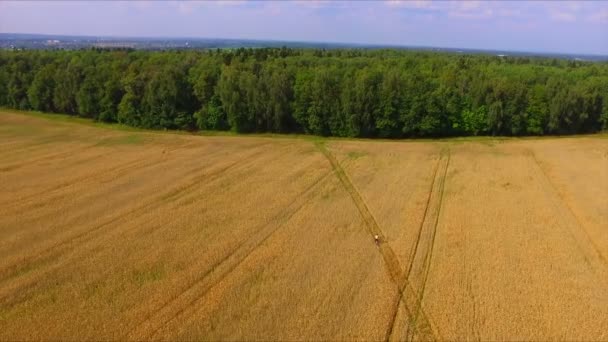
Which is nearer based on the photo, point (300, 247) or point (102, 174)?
point (300, 247)

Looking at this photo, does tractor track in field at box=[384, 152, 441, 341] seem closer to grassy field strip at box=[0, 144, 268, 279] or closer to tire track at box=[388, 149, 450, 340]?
tire track at box=[388, 149, 450, 340]

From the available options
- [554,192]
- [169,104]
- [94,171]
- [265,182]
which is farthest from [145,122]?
[554,192]

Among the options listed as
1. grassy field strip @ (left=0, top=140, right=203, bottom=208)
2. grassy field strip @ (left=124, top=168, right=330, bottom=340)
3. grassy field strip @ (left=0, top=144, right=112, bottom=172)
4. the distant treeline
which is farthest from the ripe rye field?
the distant treeline

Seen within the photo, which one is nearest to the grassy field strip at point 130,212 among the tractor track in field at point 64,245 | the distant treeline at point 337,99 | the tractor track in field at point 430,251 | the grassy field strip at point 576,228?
the tractor track in field at point 64,245

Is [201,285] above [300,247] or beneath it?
beneath

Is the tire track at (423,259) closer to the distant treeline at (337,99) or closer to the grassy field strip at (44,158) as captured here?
the distant treeline at (337,99)

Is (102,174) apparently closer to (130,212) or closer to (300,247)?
(130,212)

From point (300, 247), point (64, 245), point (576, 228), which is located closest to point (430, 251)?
point (300, 247)
